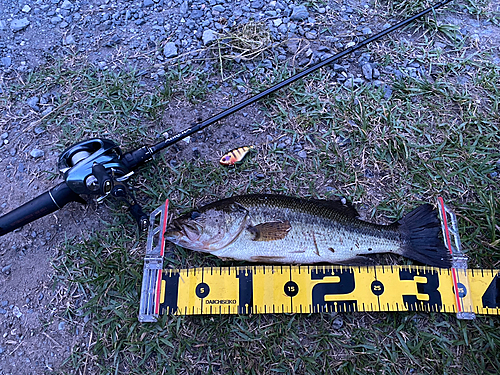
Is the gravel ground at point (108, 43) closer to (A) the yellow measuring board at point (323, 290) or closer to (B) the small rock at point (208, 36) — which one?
(B) the small rock at point (208, 36)

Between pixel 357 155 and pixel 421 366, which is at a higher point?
pixel 357 155

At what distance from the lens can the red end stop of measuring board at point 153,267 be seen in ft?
9.74

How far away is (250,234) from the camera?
3035mm

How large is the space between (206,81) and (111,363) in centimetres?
316

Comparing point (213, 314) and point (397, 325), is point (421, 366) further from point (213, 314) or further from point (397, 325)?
point (213, 314)

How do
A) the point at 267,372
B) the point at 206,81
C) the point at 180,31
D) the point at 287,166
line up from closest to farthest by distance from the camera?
the point at 267,372
the point at 287,166
the point at 206,81
the point at 180,31

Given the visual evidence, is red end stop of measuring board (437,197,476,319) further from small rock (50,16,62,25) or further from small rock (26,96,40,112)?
small rock (50,16,62,25)

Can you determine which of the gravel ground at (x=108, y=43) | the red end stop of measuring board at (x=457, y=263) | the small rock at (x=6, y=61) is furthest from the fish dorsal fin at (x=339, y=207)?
the small rock at (x=6, y=61)

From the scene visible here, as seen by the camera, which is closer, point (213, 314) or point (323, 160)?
point (213, 314)

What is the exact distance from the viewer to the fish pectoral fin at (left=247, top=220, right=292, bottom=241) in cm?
300

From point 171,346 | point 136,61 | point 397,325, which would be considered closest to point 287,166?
point 397,325

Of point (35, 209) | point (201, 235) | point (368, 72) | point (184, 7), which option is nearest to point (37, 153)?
point (35, 209)

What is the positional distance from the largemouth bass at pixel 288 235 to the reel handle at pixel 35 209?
1.01 metres

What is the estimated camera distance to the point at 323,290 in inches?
120
